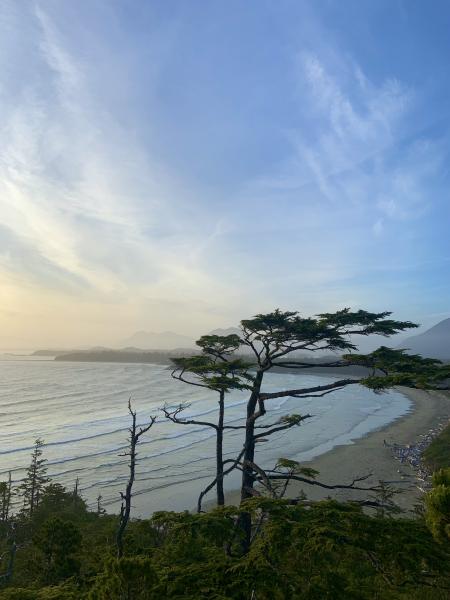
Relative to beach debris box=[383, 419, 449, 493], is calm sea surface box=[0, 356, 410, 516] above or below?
above

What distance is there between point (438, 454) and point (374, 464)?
18.8ft

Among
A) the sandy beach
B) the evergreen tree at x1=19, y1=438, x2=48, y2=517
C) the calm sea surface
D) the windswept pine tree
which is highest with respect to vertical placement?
the windswept pine tree

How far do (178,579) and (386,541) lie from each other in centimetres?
263

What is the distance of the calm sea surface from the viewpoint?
30.5 metres

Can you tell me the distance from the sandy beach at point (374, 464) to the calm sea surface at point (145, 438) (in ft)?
7.12

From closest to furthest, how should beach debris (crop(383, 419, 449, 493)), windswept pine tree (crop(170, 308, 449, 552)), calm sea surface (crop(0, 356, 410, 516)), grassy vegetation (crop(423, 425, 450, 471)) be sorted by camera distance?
windswept pine tree (crop(170, 308, 449, 552))
beach debris (crop(383, 419, 449, 493))
calm sea surface (crop(0, 356, 410, 516))
grassy vegetation (crop(423, 425, 450, 471))

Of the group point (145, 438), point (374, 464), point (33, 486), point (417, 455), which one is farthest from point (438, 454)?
point (33, 486)

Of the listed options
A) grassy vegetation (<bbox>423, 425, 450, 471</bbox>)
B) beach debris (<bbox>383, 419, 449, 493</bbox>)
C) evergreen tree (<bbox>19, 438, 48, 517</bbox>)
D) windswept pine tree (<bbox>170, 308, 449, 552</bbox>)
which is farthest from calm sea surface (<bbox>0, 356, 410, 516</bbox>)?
windswept pine tree (<bbox>170, 308, 449, 552</bbox>)

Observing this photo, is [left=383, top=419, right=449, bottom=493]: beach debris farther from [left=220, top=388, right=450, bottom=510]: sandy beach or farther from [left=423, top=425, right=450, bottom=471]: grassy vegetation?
[left=423, top=425, right=450, bottom=471]: grassy vegetation

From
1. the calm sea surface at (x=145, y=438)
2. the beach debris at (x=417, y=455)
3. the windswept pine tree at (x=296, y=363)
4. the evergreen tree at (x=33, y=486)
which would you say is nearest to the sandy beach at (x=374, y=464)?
the beach debris at (x=417, y=455)

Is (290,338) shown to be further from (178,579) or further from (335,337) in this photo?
(178,579)

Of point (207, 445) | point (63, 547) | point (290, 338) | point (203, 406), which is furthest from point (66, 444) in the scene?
point (290, 338)

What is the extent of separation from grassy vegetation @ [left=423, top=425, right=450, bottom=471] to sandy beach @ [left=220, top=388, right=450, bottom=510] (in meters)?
1.87

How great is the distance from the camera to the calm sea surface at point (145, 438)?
3052cm
